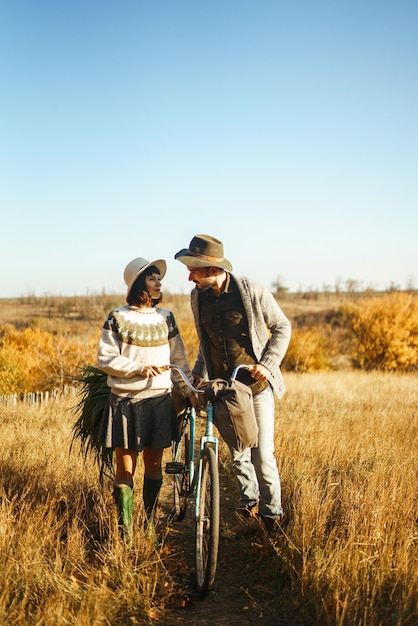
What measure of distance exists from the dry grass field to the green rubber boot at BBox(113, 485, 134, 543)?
3.1 inches

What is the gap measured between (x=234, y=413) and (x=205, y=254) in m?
1.12

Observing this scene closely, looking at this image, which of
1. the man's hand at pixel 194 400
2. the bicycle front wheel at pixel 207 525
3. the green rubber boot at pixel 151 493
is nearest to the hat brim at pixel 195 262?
the man's hand at pixel 194 400

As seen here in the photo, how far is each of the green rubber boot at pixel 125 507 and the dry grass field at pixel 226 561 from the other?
79 millimetres

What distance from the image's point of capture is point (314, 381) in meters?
14.0

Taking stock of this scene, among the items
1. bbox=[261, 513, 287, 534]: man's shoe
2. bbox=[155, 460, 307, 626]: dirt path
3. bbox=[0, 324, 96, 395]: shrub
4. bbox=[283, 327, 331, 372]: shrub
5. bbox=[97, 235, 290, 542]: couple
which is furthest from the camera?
bbox=[283, 327, 331, 372]: shrub

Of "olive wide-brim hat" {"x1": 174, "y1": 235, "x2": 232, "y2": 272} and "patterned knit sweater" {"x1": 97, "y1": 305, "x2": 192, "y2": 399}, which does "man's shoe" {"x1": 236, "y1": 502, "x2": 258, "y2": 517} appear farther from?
"olive wide-brim hat" {"x1": 174, "y1": 235, "x2": 232, "y2": 272}

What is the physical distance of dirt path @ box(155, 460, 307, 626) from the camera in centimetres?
319

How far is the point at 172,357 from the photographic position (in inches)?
154

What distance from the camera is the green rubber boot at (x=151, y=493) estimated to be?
391cm

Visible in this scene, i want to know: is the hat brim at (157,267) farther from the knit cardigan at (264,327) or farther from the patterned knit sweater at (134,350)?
the knit cardigan at (264,327)

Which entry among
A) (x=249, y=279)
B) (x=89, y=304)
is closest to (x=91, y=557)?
(x=249, y=279)

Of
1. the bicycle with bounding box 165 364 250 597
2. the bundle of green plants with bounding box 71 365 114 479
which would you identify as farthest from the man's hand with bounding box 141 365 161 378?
the bundle of green plants with bounding box 71 365 114 479

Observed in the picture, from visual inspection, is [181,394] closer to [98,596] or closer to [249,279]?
[249,279]

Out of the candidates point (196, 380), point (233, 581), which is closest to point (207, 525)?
point (233, 581)
